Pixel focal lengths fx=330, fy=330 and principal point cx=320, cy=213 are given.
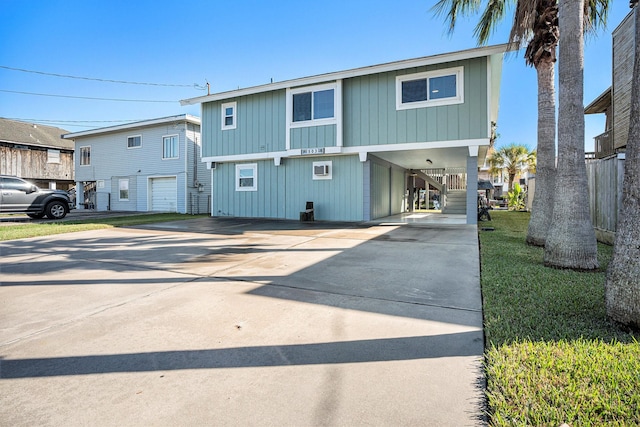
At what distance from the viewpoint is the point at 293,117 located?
12844 millimetres

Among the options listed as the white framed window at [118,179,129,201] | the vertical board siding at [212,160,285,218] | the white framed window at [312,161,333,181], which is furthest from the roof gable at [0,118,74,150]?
the white framed window at [312,161,333,181]

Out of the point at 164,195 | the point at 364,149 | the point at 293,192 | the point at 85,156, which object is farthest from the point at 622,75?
the point at 85,156

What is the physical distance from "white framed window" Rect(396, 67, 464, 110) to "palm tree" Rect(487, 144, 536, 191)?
20.7m

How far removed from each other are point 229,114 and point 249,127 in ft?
4.41

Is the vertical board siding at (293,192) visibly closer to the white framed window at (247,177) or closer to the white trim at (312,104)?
the white framed window at (247,177)

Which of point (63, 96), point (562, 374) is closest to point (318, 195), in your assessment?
point (562, 374)

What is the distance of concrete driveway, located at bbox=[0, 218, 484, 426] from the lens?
174cm

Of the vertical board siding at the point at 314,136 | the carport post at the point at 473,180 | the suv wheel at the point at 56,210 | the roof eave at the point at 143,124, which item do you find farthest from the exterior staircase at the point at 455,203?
the suv wheel at the point at 56,210

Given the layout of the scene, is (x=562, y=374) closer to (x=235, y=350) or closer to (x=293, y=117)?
(x=235, y=350)

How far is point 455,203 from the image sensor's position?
18.4m

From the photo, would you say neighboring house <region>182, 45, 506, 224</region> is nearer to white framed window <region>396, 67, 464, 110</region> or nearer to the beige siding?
white framed window <region>396, 67, 464, 110</region>

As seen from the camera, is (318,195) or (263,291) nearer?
(263,291)

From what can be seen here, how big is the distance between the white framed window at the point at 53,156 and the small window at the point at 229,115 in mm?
22802

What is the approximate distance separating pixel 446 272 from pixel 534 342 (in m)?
2.26
